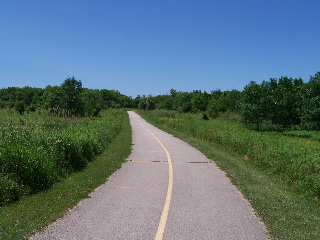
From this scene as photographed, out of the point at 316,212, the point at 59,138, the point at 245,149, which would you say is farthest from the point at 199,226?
the point at 245,149

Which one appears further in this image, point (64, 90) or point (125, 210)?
point (64, 90)

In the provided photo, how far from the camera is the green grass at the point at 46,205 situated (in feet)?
19.0

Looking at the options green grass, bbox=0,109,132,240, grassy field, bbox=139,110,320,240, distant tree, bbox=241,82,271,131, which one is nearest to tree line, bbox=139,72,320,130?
distant tree, bbox=241,82,271,131

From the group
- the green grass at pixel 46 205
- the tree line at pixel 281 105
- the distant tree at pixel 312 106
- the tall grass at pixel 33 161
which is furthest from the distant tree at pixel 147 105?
the green grass at pixel 46 205

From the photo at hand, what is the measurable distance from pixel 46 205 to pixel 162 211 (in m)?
2.65

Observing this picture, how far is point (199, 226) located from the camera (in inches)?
252

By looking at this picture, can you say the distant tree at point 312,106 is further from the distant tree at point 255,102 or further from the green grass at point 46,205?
the green grass at point 46,205

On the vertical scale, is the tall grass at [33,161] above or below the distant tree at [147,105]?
below

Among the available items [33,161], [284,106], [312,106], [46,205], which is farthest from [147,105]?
[46,205]

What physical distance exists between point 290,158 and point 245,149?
4.81m

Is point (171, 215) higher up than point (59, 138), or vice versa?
point (59, 138)

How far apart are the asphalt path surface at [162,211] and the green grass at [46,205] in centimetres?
26

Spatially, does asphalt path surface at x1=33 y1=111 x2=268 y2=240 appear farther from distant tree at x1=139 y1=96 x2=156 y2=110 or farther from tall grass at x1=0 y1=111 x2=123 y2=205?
distant tree at x1=139 y1=96 x2=156 y2=110

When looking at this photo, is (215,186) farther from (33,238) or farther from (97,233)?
(33,238)
